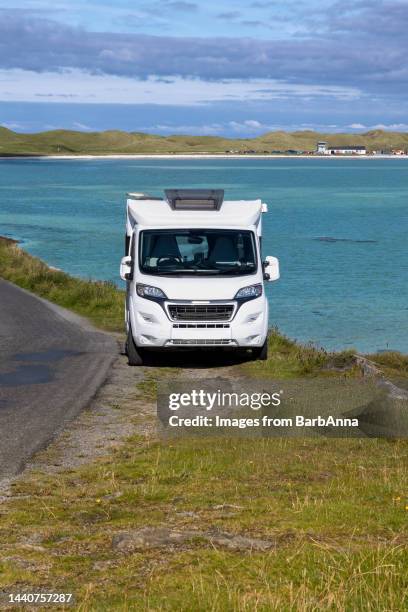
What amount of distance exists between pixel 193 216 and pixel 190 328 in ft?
8.55

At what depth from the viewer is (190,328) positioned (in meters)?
18.8

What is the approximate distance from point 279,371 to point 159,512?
1017 cm

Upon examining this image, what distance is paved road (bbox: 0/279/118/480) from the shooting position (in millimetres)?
13969

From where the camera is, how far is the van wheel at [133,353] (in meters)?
19.8

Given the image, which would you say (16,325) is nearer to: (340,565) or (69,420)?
(69,420)

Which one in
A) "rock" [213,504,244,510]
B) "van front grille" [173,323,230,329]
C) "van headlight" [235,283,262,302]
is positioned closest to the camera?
"rock" [213,504,244,510]

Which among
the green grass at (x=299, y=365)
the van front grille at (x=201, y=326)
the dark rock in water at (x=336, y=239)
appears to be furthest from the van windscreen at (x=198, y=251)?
the dark rock in water at (x=336, y=239)

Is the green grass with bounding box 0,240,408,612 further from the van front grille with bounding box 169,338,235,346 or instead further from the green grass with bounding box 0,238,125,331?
the green grass with bounding box 0,238,125,331

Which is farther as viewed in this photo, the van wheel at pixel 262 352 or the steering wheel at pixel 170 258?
the van wheel at pixel 262 352

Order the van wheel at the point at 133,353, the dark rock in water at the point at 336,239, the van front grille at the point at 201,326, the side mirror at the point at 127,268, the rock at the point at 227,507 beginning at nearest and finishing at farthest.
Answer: the rock at the point at 227,507, the van front grille at the point at 201,326, the side mirror at the point at 127,268, the van wheel at the point at 133,353, the dark rock in water at the point at 336,239

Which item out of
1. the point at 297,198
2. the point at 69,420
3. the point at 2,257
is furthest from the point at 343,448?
the point at 297,198

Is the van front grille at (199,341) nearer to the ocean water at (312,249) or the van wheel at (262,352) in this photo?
the van wheel at (262,352)

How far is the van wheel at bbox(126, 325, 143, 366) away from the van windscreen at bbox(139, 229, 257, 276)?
57.1 inches

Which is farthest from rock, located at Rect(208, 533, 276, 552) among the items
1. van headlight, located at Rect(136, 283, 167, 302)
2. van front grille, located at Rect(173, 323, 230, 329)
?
van headlight, located at Rect(136, 283, 167, 302)
